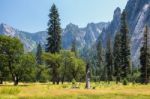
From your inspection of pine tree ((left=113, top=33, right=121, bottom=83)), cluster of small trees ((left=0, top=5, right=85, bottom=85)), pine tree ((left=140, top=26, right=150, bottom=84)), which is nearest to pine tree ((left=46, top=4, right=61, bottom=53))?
cluster of small trees ((left=0, top=5, right=85, bottom=85))

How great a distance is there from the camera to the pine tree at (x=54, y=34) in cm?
8881

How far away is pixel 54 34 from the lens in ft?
293

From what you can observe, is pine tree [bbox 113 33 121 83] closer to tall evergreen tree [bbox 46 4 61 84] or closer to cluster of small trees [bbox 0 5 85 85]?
cluster of small trees [bbox 0 5 85 85]

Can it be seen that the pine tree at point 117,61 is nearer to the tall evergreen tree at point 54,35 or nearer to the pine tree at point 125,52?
the pine tree at point 125,52

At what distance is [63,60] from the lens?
100438 millimetres

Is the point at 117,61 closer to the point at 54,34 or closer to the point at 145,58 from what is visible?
the point at 145,58

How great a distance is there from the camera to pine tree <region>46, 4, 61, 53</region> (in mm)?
88812

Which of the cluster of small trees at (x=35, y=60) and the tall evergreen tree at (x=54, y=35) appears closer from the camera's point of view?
the cluster of small trees at (x=35, y=60)

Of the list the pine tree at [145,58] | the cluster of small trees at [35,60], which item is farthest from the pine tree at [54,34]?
the pine tree at [145,58]

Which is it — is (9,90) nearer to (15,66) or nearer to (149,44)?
(15,66)

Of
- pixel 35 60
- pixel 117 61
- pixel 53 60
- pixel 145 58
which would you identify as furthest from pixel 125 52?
pixel 35 60

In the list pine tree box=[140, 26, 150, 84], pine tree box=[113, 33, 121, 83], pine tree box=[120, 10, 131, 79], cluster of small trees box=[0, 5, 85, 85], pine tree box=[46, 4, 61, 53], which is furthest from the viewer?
pine tree box=[113, 33, 121, 83]

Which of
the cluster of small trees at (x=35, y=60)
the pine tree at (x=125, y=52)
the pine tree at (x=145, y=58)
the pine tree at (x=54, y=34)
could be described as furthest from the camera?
the pine tree at (x=125, y=52)

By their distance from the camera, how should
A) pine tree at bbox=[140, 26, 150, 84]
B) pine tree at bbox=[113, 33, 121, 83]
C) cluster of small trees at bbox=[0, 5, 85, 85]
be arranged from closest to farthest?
cluster of small trees at bbox=[0, 5, 85, 85] < pine tree at bbox=[140, 26, 150, 84] < pine tree at bbox=[113, 33, 121, 83]
